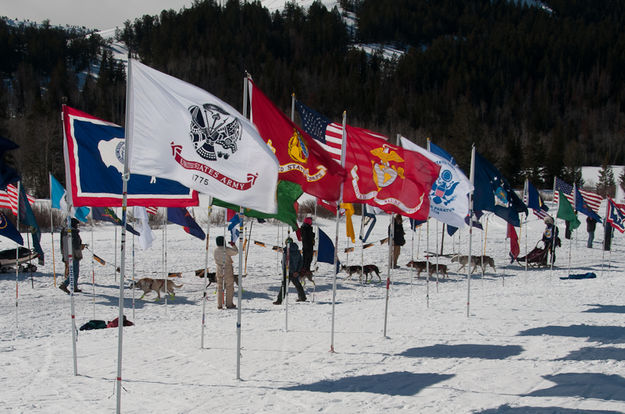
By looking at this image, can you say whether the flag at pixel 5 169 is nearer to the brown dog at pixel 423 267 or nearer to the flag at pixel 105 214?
the flag at pixel 105 214

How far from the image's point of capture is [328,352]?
28.9ft

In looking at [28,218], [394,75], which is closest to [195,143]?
[28,218]

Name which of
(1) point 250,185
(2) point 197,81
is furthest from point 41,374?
(2) point 197,81

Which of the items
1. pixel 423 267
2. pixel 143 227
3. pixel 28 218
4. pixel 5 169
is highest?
pixel 5 169

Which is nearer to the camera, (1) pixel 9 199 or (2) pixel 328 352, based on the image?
(2) pixel 328 352

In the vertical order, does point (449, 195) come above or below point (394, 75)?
below

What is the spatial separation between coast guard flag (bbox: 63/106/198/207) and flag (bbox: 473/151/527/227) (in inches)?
256

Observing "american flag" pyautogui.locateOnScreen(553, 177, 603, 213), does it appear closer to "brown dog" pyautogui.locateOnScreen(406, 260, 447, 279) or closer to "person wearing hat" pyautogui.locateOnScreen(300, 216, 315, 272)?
"brown dog" pyautogui.locateOnScreen(406, 260, 447, 279)

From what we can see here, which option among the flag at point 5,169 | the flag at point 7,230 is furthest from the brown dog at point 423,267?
the flag at point 5,169

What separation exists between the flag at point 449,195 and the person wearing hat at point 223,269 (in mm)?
4309

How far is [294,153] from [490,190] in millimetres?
5931

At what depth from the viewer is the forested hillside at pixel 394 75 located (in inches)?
2975

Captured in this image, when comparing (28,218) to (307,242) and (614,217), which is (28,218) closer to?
(307,242)

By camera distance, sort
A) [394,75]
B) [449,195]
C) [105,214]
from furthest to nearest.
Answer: [394,75] → [105,214] → [449,195]
